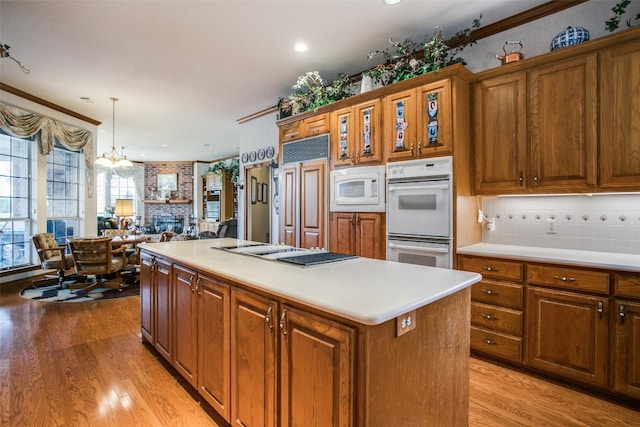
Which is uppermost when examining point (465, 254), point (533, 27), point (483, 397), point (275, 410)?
point (533, 27)

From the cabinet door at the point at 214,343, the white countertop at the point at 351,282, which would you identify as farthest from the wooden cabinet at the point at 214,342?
the white countertop at the point at 351,282

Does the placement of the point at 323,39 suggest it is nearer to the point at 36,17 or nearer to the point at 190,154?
the point at 36,17

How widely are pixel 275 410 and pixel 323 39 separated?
313cm

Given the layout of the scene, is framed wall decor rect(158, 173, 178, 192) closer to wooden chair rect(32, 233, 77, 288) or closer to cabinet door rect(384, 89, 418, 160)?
wooden chair rect(32, 233, 77, 288)

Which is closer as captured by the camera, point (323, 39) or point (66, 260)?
point (323, 39)

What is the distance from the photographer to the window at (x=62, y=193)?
5.64 meters

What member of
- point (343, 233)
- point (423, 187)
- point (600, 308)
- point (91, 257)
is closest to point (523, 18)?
point (423, 187)

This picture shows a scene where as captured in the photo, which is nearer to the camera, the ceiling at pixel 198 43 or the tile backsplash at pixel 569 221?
the tile backsplash at pixel 569 221

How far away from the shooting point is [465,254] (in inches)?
103

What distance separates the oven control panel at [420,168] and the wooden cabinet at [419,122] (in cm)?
6

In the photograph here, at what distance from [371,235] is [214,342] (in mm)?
1869

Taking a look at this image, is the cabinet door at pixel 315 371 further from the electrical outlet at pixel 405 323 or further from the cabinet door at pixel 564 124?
the cabinet door at pixel 564 124

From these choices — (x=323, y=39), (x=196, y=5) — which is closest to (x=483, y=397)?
(x=323, y=39)

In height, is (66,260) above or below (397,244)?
below
